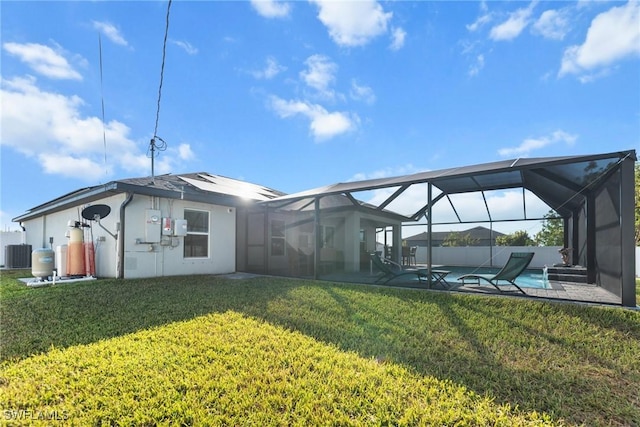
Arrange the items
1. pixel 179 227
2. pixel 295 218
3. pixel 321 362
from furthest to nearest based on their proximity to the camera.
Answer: pixel 295 218 → pixel 179 227 → pixel 321 362

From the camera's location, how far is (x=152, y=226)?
8.30 metres

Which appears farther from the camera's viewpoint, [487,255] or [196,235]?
[487,255]

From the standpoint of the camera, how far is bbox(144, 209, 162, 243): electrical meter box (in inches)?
325

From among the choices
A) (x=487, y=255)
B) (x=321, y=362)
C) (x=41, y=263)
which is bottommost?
(x=321, y=362)

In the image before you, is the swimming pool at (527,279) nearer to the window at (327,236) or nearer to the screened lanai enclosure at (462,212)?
the screened lanai enclosure at (462,212)

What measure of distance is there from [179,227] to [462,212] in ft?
32.9

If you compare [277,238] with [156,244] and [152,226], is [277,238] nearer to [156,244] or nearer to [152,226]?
[156,244]

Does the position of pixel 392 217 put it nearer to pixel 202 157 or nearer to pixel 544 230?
pixel 544 230

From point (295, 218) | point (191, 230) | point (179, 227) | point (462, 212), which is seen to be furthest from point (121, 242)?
point (462, 212)

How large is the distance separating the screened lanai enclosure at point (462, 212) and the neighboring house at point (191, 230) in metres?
0.06

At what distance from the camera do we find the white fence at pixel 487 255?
13.5m

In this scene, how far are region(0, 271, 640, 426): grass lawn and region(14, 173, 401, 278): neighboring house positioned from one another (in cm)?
281

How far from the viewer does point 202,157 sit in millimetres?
14125

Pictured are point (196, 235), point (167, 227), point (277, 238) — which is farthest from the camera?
point (277, 238)
